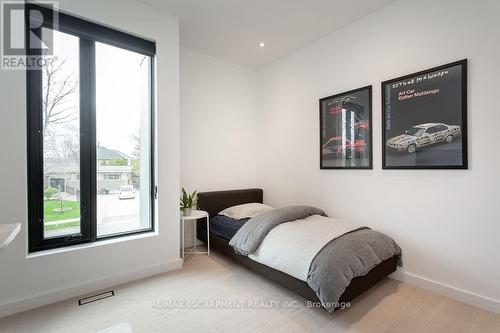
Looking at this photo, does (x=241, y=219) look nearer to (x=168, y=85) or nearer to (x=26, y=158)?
(x=168, y=85)

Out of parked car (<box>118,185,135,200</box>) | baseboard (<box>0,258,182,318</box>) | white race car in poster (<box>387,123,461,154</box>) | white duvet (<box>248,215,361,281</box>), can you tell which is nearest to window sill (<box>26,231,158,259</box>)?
baseboard (<box>0,258,182,318</box>)

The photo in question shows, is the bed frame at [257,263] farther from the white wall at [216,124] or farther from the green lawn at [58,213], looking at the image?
the green lawn at [58,213]

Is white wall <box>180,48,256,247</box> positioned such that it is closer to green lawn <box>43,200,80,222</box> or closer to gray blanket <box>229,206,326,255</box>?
gray blanket <box>229,206,326,255</box>

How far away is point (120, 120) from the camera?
2.71m

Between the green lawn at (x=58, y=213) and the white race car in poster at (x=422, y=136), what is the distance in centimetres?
344

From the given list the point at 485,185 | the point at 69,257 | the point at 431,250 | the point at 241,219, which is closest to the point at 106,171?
the point at 69,257

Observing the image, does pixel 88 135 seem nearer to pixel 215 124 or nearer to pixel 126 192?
pixel 126 192

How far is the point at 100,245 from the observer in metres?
2.37

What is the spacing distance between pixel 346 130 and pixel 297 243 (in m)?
1.66

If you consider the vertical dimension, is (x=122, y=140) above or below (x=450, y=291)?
above

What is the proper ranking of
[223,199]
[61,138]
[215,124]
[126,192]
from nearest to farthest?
[61,138]
[126,192]
[223,199]
[215,124]

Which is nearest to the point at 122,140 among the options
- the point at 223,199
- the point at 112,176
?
the point at 112,176

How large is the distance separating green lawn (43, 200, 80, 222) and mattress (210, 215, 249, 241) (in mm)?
1629

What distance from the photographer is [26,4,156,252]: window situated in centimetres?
218
